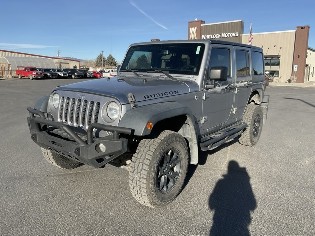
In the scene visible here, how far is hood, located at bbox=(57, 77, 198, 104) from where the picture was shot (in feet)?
11.9

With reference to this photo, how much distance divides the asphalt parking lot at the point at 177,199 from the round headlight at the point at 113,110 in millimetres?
1155

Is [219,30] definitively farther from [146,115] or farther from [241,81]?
[146,115]

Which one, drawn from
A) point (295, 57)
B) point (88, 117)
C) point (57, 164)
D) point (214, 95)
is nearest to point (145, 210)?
point (88, 117)

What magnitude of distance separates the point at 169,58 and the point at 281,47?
39.7 meters

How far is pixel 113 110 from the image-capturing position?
350cm

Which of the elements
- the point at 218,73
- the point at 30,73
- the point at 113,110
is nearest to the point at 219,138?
the point at 218,73

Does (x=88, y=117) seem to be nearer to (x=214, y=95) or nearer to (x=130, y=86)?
(x=130, y=86)

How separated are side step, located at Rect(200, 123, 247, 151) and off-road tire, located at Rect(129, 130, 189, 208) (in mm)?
661

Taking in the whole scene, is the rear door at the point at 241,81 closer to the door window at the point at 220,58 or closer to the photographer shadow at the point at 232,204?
the door window at the point at 220,58

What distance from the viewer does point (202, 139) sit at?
466 centimetres

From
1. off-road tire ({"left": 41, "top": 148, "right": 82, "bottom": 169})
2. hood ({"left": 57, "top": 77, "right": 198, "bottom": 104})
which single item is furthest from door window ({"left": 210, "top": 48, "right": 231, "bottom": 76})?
off-road tire ({"left": 41, "top": 148, "right": 82, "bottom": 169})

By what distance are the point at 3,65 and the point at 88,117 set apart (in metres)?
50.5

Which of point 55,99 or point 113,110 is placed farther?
point 55,99

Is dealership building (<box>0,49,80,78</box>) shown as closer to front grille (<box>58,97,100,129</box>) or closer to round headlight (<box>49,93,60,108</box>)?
round headlight (<box>49,93,60,108</box>)
